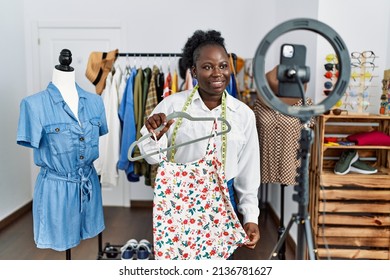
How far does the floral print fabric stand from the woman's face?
0.49 feet

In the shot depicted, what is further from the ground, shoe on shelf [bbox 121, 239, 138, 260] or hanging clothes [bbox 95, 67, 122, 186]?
hanging clothes [bbox 95, 67, 122, 186]

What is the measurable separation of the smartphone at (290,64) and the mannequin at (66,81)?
787 mm

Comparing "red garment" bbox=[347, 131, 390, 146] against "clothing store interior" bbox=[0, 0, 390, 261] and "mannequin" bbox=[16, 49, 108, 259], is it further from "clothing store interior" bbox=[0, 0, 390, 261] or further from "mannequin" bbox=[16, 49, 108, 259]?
"mannequin" bbox=[16, 49, 108, 259]

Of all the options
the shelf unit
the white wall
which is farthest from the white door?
the shelf unit

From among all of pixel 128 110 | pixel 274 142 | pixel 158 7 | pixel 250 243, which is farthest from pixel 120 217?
pixel 250 243

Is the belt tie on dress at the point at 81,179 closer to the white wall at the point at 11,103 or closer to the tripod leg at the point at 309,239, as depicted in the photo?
the tripod leg at the point at 309,239

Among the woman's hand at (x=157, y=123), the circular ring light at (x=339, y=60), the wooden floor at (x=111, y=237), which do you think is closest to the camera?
the circular ring light at (x=339, y=60)

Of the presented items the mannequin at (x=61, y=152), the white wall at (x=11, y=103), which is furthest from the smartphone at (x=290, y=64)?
the white wall at (x=11, y=103)

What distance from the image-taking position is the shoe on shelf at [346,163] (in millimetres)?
1429

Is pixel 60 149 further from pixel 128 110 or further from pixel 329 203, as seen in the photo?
pixel 329 203

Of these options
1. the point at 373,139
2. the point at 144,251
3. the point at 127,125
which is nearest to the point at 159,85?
the point at 127,125

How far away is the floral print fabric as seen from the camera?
0.81 meters

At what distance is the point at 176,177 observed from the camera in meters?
0.82
